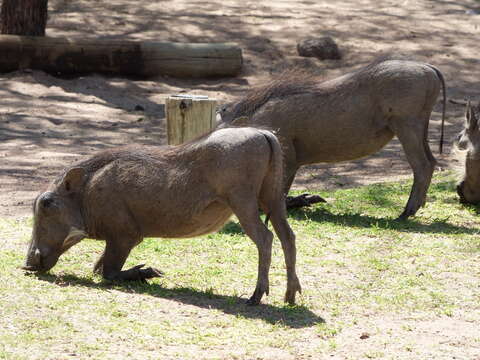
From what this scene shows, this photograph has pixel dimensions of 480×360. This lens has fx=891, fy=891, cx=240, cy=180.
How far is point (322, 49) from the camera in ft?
47.4

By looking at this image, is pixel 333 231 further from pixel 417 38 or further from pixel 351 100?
pixel 417 38

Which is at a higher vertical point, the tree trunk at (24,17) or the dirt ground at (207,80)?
the tree trunk at (24,17)

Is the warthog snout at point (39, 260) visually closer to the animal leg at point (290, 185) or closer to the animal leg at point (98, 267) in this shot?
the animal leg at point (98, 267)

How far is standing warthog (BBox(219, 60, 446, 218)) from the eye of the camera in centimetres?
766

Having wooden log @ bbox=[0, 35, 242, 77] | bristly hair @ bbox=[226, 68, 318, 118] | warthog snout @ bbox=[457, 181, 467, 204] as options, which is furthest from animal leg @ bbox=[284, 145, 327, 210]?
wooden log @ bbox=[0, 35, 242, 77]

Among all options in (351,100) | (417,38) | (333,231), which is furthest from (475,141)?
(417,38)

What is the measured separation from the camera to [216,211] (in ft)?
17.9

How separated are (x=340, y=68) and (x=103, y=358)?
10458 mm

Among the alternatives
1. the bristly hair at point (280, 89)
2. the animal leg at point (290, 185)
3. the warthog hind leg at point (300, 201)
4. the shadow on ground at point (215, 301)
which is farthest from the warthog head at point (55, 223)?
the warthog hind leg at point (300, 201)

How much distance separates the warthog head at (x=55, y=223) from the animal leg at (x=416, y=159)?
3145 mm

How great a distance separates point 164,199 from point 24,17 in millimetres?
8697

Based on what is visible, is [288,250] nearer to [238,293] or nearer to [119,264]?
[238,293]

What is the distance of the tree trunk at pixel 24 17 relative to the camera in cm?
1338

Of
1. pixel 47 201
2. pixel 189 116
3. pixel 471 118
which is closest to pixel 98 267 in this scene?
pixel 47 201
